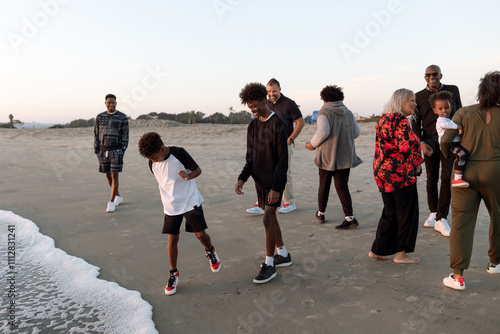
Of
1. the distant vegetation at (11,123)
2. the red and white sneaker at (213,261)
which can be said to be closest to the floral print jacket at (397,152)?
the red and white sneaker at (213,261)

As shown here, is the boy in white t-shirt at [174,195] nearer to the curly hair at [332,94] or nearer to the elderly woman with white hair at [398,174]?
the elderly woman with white hair at [398,174]

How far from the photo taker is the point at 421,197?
694 centimetres

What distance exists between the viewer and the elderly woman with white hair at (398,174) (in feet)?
12.7

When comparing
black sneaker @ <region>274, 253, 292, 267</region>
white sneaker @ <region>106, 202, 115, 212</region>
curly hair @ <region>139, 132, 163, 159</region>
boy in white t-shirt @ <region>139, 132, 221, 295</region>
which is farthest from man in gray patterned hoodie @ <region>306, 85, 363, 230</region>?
white sneaker @ <region>106, 202, 115, 212</region>

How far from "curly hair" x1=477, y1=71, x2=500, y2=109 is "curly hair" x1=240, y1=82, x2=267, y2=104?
77.5 inches

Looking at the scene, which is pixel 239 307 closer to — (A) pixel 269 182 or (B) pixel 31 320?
(A) pixel 269 182

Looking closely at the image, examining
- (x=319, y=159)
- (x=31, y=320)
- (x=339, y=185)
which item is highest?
(x=319, y=159)

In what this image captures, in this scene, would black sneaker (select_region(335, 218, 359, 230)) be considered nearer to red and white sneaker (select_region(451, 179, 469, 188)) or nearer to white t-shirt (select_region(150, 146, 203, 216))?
red and white sneaker (select_region(451, 179, 469, 188))

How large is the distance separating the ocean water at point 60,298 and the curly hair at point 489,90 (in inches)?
134

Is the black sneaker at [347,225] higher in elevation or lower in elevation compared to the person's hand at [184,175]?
lower

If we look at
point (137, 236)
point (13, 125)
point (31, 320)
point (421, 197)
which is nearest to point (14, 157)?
point (137, 236)

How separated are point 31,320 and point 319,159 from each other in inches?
155

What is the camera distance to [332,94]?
17.4 ft

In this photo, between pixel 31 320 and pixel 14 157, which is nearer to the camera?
pixel 31 320
